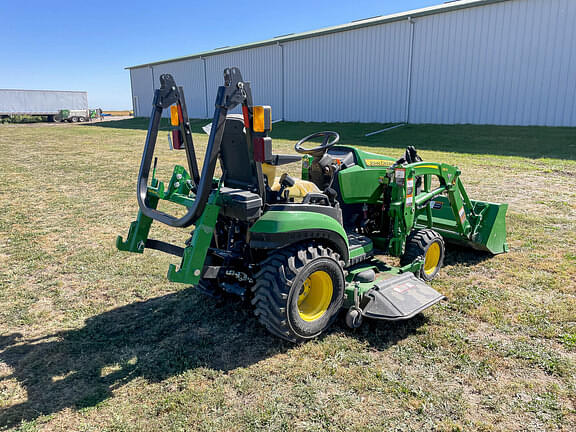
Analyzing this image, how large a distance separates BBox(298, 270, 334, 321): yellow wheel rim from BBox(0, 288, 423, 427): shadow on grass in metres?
0.31

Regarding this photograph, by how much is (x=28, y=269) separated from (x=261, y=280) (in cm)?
363

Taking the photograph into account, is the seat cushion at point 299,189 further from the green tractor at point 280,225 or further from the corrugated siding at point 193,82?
the corrugated siding at point 193,82

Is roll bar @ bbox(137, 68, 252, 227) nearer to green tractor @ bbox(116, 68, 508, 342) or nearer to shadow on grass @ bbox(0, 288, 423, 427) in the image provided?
green tractor @ bbox(116, 68, 508, 342)

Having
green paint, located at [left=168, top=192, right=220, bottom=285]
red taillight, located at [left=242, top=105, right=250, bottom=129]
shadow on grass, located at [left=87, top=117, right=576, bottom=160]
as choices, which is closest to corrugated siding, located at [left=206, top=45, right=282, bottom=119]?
shadow on grass, located at [left=87, top=117, right=576, bottom=160]

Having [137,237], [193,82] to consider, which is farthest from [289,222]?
[193,82]

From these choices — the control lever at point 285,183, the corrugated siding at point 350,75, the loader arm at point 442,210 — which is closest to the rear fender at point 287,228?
the control lever at point 285,183

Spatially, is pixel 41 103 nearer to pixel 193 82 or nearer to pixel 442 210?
pixel 193 82

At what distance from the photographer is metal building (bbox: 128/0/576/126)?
689 inches

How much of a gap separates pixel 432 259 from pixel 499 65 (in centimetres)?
1657

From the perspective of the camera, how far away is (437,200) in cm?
647

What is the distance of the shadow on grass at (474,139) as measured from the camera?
14.6 meters

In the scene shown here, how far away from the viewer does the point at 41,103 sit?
49.6 meters

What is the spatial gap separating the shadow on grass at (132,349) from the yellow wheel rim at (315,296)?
306 mm

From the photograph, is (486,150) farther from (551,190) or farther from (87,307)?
(87,307)
